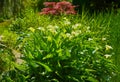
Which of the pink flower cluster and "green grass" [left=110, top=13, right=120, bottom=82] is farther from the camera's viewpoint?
the pink flower cluster

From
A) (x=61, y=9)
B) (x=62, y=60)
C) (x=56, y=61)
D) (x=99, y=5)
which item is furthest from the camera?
(x=99, y=5)

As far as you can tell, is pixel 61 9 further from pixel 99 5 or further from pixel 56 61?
pixel 56 61

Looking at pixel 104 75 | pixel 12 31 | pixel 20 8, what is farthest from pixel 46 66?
pixel 20 8

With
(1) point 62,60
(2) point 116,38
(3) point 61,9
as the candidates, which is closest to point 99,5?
(3) point 61,9

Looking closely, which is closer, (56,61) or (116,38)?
(56,61)

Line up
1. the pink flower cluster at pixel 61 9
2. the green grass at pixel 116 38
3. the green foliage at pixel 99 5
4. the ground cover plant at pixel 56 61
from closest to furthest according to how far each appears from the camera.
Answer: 1. the ground cover plant at pixel 56 61
2. the green grass at pixel 116 38
3. the pink flower cluster at pixel 61 9
4. the green foliage at pixel 99 5

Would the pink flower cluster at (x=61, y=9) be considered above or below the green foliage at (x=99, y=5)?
above

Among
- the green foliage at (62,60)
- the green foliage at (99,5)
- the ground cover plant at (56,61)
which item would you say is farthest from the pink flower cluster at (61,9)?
the green foliage at (62,60)

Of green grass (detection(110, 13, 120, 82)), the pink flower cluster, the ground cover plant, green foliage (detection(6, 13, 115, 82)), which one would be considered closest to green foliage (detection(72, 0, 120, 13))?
the pink flower cluster

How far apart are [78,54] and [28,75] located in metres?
0.88

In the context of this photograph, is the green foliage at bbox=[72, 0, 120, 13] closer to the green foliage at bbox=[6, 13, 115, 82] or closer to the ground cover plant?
the ground cover plant

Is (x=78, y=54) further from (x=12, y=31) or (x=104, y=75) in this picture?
(x=12, y=31)

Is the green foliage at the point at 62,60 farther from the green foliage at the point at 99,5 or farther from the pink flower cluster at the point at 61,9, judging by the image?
the green foliage at the point at 99,5

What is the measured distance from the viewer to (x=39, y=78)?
6785 millimetres
